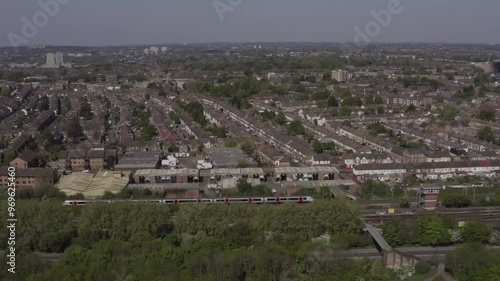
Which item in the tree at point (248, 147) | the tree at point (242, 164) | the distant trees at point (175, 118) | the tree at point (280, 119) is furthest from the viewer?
the distant trees at point (175, 118)

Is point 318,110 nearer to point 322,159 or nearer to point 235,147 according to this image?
point 235,147

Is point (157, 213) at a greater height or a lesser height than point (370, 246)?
greater

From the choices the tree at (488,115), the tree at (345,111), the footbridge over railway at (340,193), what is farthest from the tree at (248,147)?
the tree at (488,115)

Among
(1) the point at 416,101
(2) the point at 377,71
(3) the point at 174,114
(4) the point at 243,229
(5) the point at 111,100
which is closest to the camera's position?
(4) the point at 243,229

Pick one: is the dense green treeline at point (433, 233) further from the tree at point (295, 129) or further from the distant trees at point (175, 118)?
the distant trees at point (175, 118)

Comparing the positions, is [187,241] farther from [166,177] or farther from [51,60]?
[51,60]

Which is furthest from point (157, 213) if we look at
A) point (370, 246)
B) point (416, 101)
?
point (416, 101)
